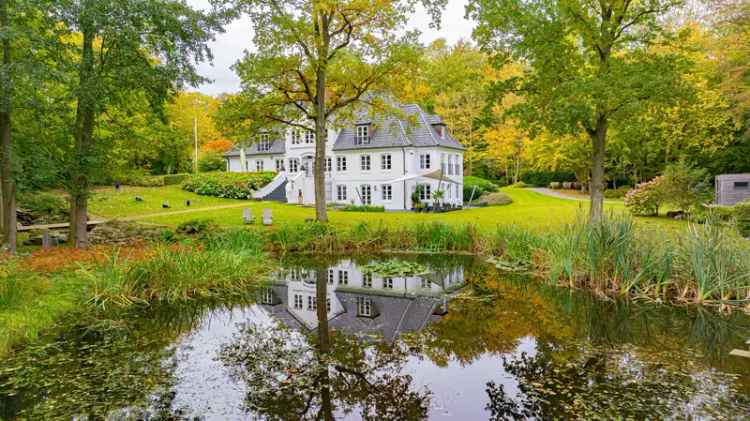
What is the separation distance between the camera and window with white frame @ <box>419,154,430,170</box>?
30750 mm

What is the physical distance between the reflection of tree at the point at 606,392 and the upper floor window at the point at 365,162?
2616cm

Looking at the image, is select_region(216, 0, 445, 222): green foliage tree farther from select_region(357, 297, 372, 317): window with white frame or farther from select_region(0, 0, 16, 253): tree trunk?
select_region(357, 297, 372, 317): window with white frame

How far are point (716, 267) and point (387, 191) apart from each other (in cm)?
2310

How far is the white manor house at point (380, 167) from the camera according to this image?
1195 inches

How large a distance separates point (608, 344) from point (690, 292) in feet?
11.9

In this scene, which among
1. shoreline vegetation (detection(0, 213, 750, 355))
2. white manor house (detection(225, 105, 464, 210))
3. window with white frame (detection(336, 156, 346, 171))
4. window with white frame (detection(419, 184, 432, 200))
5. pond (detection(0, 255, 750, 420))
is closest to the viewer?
pond (detection(0, 255, 750, 420))

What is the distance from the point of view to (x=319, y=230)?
16.2 meters

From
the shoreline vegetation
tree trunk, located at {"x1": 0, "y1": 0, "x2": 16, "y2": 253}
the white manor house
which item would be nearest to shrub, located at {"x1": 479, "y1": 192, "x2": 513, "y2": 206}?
the white manor house

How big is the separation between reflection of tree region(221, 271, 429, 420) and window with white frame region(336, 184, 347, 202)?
1008 inches

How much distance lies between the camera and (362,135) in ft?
105

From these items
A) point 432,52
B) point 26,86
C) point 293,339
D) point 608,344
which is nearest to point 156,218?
point 26,86

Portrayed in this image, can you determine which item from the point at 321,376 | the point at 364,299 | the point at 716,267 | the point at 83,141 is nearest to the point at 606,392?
the point at 321,376

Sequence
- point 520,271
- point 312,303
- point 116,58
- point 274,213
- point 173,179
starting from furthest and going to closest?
point 173,179
point 274,213
point 116,58
point 520,271
point 312,303

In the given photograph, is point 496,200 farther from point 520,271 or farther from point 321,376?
point 321,376
